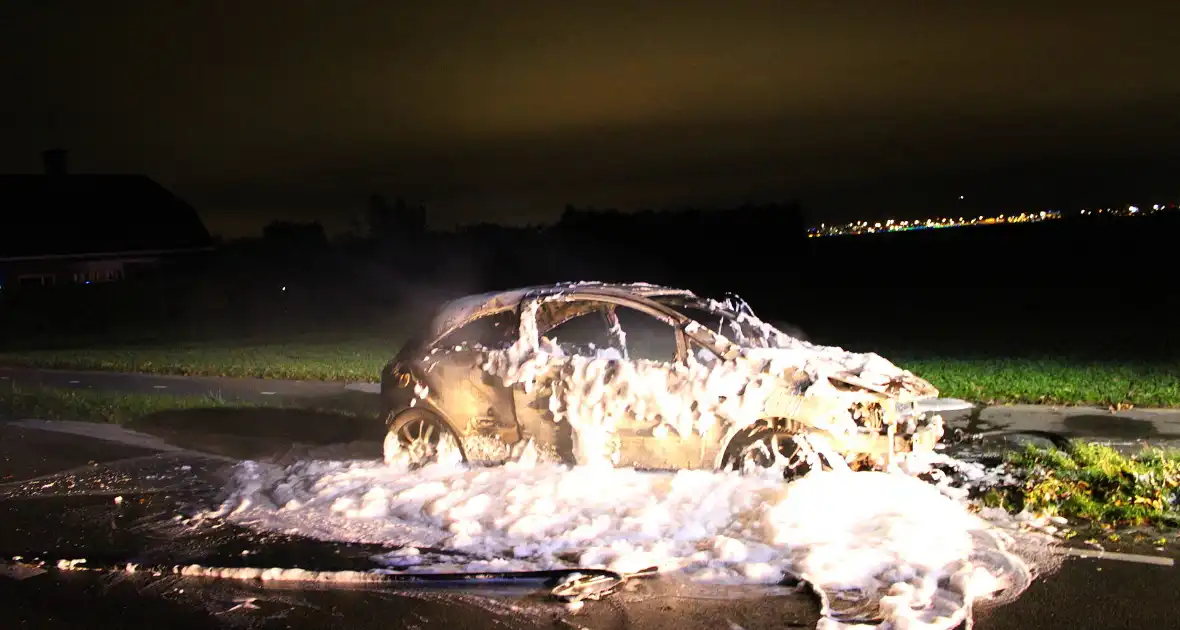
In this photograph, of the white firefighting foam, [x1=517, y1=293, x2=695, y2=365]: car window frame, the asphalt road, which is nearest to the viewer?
the white firefighting foam

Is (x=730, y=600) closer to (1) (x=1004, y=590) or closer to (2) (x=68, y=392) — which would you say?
(1) (x=1004, y=590)

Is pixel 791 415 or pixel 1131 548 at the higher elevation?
pixel 791 415

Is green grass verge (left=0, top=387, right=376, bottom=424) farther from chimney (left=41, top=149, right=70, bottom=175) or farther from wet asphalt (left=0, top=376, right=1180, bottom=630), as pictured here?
chimney (left=41, top=149, right=70, bottom=175)

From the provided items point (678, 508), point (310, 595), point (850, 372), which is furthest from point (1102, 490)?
point (310, 595)

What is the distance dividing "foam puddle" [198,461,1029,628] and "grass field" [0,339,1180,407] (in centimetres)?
512

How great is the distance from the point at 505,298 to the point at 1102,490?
4704mm

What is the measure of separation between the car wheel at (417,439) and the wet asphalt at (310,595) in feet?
4.85

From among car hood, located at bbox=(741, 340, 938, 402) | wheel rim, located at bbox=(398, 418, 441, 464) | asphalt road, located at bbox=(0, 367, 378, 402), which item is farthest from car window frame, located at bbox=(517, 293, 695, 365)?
asphalt road, located at bbox=(0, 367, 378, 402)

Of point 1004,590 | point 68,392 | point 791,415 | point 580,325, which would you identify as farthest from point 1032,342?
point 68,392

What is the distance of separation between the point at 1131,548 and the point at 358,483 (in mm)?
5379

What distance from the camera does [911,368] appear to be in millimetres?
14227

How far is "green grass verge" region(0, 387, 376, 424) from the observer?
12.5m

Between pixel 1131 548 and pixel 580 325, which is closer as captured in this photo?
pixel 1131 548

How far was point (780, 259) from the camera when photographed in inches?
1506
